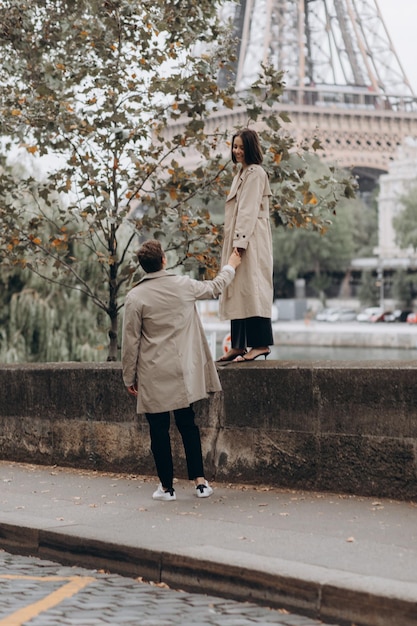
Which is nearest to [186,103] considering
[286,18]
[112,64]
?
[112,64]

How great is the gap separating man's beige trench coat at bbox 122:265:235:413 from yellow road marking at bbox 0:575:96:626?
1.72 meters

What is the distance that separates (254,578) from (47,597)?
3.19 ft

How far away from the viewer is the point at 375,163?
86125 mm

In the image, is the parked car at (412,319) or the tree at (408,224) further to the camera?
the parked car at (412,319)

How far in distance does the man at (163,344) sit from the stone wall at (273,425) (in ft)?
2.48

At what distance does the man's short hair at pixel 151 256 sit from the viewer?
7.80 metres

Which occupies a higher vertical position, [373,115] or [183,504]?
[373,115]

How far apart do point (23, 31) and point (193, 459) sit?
5.94m

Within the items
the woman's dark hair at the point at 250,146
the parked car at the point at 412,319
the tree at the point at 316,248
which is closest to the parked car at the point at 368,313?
the tree at the point at 316,248

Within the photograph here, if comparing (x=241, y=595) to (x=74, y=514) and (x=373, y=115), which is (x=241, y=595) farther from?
(x=373, y=115)

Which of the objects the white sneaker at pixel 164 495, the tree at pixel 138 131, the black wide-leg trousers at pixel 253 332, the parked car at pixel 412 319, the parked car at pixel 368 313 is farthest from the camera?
the parked car at pixel 368 313

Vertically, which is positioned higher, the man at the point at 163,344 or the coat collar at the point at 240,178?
the coat collar at the point at 240,178

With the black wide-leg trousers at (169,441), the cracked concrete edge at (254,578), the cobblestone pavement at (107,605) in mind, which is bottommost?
the cobblestone pavement at (107,605)

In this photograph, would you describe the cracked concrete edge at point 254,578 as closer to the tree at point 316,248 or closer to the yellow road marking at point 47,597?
the yellow road marking at point 47,597
